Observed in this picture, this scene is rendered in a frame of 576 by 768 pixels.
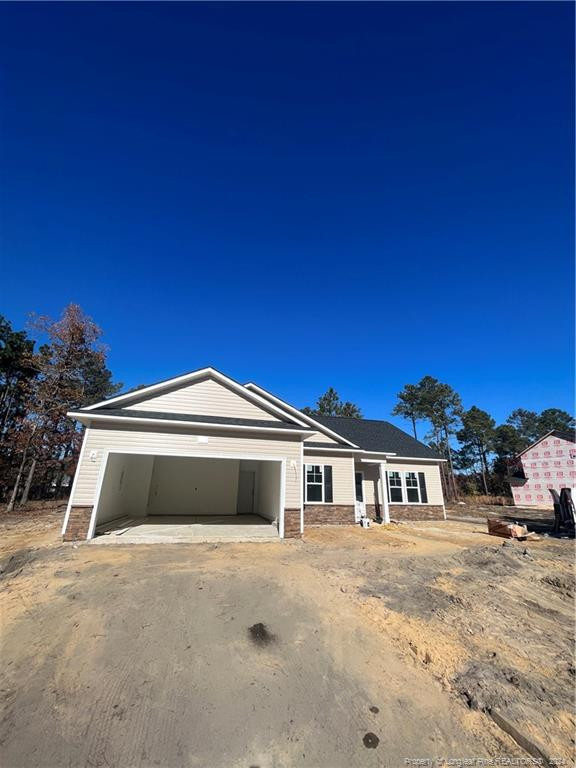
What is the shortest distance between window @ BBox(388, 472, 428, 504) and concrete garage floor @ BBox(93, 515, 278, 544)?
806cm

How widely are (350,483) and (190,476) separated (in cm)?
797

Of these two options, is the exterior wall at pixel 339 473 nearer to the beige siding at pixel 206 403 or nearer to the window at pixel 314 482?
the window at pixel 314 482

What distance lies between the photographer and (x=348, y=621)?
492 centimetres

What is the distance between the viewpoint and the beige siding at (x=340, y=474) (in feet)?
51.0

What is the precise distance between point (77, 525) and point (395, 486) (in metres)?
15.3

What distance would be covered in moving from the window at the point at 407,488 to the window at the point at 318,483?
4409mm

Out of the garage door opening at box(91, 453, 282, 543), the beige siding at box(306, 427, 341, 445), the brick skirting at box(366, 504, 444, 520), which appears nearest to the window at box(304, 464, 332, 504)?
the beige siding at box(306, 427, 341, 445)

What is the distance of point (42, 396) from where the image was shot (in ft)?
60.0

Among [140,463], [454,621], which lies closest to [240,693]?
[454,621]

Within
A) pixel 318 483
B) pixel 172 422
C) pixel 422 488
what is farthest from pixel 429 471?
pixel 172 422

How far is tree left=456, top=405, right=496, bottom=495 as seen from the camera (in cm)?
4719

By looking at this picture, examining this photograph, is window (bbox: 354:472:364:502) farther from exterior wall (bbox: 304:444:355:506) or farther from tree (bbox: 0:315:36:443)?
tree (bbox: 0:315:36:443)

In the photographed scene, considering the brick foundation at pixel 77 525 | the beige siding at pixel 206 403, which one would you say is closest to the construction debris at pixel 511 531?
the beige siding at pixel 206 403

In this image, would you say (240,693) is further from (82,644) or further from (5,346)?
(5,346)
